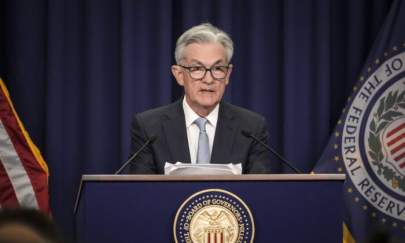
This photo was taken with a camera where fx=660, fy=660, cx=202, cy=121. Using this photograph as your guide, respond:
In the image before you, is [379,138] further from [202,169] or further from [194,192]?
[194,192]

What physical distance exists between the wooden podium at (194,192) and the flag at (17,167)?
1615 mm

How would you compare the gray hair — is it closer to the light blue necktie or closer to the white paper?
the light blue necktie


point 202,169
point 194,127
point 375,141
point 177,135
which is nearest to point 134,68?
point 194,127

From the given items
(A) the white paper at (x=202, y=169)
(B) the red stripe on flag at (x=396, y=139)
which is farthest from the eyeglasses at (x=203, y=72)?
(B) the red stripe on flag at (x=396, y=139)

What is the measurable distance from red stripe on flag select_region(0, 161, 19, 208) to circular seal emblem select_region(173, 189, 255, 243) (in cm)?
185

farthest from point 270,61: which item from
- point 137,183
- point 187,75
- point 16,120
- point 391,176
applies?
point 137,183

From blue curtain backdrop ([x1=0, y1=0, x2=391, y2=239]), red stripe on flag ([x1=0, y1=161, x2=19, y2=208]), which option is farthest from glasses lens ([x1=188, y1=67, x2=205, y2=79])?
red stripe on flag ([x1=0, y1=161, x2=19, y2=208])

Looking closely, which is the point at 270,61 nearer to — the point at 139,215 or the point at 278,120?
the point at 278,120

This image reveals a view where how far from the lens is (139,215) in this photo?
2.19 m

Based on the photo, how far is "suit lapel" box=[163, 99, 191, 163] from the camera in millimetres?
3035

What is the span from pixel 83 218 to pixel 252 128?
1255 millimetres

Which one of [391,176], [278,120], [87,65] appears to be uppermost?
[87,65]

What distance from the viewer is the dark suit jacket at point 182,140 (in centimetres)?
Result: 301

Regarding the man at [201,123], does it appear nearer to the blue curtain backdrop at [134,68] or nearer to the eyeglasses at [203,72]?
the eyeglasses at [203,72]
